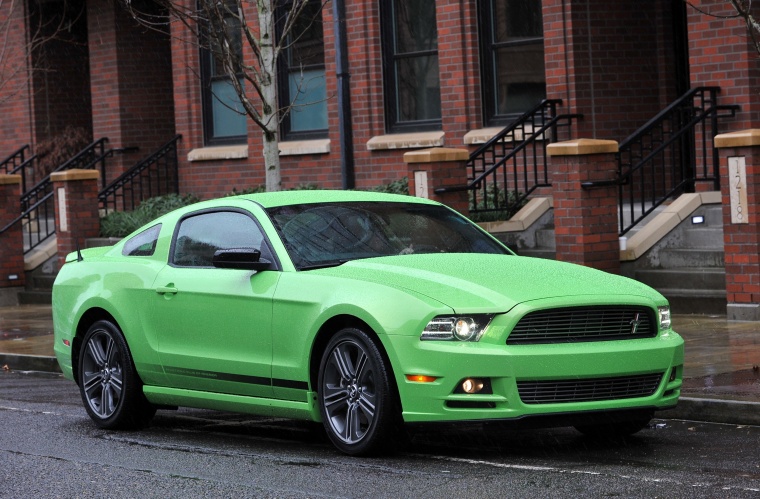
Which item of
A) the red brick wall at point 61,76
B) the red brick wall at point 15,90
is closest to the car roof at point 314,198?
the red brick wall at point 15,90

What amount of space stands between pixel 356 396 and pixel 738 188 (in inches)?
269

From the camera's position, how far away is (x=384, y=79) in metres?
19.9

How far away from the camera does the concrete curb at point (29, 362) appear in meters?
14.0

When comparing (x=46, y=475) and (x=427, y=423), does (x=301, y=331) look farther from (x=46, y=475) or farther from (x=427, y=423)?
(x=46, y=475)

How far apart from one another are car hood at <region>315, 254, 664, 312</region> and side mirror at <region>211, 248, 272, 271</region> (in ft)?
1.47

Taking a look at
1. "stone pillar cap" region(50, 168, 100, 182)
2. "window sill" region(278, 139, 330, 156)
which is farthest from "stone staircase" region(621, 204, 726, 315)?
"stone pillar cap" region(50, 168, 100, 182)

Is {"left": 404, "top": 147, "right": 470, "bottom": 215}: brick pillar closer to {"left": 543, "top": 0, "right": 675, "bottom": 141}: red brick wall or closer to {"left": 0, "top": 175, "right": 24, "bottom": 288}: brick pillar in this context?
{"left": 543, "top": 0, "right": 675, "bottom": 141}: red brick wall

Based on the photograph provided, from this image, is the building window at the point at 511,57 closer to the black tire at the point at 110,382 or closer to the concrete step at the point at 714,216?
the concrete step at the point at 714,216

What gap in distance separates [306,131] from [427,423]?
13869 mm

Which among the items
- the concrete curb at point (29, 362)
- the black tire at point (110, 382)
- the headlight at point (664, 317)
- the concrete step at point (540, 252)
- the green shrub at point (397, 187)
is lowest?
the concrete curb at point (29, 362)

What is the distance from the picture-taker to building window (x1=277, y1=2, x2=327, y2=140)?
2091cm

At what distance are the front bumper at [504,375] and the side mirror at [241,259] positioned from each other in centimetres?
123

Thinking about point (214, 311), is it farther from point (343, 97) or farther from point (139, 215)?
point (139, 215)

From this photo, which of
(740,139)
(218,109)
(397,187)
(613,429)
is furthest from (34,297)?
(613,429)
